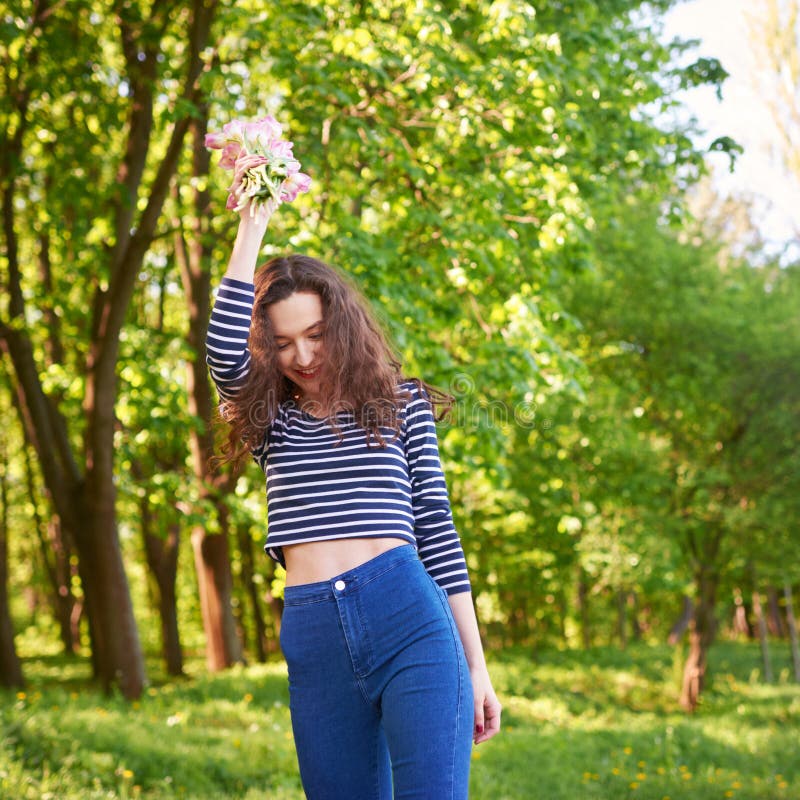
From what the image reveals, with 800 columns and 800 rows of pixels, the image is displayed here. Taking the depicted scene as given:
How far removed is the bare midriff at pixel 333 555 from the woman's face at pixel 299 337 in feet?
1.37

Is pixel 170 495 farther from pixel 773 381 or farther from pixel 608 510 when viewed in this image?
pixel 773 381

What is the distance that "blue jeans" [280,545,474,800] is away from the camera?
2.10 m

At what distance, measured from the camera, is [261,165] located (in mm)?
2385

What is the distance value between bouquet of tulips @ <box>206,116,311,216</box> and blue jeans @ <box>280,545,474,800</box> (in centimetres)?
95

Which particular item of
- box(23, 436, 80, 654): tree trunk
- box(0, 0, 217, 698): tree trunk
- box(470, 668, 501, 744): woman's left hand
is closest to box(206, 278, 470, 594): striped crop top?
box(470, 668, 501, 744): woman's left hand

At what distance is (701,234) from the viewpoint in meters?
13.1

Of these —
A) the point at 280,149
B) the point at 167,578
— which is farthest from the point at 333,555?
the point at 167,578

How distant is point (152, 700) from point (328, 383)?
23.7 ft

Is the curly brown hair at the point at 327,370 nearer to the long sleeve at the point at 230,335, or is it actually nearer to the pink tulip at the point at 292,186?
the long sleeve at the point at 230,335

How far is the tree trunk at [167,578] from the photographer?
14.5 metres

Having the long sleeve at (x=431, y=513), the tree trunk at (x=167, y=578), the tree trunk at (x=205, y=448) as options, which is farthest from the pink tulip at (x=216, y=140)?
the tree trunk at (x=167, y=578)

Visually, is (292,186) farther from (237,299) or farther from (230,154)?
(237,299)

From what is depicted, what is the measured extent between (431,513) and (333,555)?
0.29m

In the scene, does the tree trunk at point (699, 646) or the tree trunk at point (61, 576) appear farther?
the tree trunk at point (61, 576)
